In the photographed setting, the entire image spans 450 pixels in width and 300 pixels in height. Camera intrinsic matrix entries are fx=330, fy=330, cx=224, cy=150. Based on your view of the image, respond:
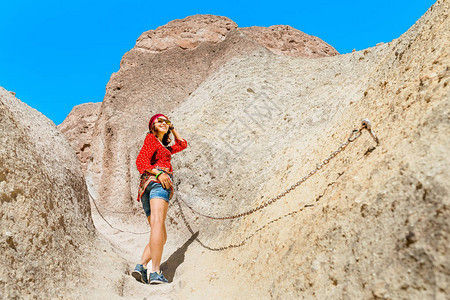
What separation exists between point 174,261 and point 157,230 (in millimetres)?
1006

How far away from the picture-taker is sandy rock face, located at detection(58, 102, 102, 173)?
433 inches

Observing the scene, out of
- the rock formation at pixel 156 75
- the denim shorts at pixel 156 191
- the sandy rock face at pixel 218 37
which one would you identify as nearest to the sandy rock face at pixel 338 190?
the denim shorts at pixel 156 191

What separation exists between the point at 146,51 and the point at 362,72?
293 inches

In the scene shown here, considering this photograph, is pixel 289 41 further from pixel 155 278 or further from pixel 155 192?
pixel 155 278

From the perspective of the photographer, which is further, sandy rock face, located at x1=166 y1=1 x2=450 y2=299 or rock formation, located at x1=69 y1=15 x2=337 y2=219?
rock formation, located at x1=69 y1=15 x2=337 y2=219

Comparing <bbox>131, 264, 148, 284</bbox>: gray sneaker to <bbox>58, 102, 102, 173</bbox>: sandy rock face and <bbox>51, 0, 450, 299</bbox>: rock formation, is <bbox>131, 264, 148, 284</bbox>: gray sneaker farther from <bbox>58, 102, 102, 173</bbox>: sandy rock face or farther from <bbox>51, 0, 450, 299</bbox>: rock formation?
<bbox>58, 102, 102, 173</bbox>: sandy rock face

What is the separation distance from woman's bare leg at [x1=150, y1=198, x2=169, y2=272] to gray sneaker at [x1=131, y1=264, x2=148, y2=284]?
5.1 inches

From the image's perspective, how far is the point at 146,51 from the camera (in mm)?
10922

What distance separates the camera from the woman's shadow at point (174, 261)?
4.50 meters

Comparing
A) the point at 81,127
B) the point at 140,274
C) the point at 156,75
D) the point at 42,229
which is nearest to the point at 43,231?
the point at 42,229

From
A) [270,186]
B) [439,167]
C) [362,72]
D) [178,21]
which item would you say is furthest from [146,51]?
[439,167]

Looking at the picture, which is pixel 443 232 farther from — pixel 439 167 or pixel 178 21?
pixel 178 21

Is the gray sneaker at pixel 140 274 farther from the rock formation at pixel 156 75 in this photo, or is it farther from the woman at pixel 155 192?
the rock formation at pixel 156 75

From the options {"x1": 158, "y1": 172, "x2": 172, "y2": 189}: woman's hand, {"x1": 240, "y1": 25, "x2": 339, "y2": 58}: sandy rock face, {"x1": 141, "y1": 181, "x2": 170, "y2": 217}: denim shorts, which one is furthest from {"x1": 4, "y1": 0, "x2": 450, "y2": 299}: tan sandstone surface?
{"x1": 240, "y1": 25, "x2": 339, "y2": 58}: sandy rock face
